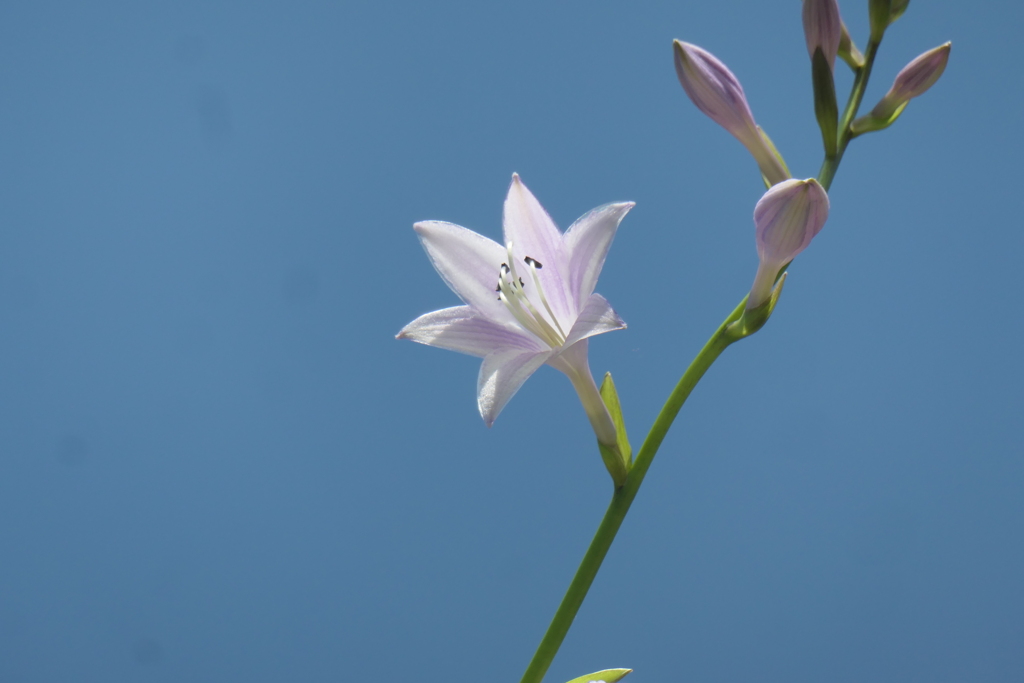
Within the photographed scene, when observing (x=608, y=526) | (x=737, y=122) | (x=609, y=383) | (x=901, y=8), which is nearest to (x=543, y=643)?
(x=608, y=526)

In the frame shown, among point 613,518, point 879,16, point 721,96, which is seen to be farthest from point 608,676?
point 879,16

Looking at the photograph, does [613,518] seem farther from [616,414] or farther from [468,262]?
[468,262]

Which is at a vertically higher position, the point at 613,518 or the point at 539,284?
the point at 539,284

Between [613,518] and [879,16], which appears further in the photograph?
[879,16]

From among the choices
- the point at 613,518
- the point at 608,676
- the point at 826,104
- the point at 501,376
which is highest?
the point at 826,104

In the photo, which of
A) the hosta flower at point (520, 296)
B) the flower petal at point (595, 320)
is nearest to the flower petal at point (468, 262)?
the hosta flower at point (520, 296)

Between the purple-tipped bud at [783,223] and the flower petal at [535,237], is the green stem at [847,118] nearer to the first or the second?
the purple-tipped bud at [783,223]
